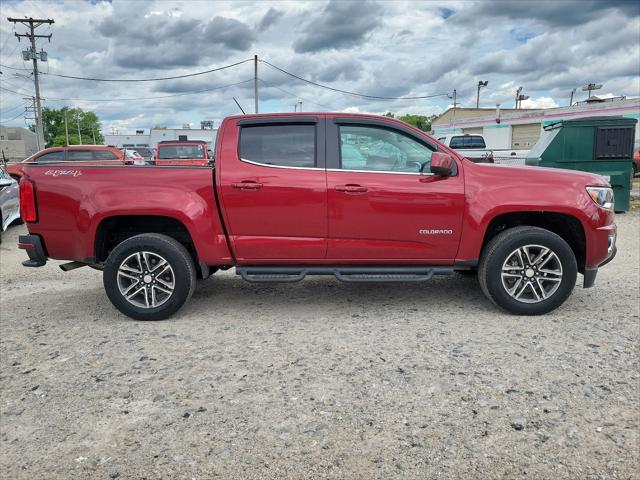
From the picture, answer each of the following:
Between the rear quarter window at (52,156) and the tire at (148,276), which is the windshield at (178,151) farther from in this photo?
the tire at (148,276)

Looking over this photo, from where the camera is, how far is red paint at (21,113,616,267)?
4555 millimetres

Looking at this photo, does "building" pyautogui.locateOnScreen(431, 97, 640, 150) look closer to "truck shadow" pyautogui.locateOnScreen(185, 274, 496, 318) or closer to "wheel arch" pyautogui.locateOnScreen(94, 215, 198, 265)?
"truck shadow" pyautogui.locateOnScreen(185, 274, 496, 318)

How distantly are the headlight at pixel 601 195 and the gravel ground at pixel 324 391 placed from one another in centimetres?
102

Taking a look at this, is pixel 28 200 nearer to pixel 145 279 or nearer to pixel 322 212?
pixel 145 279

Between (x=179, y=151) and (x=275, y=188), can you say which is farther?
(x=179, y=151)

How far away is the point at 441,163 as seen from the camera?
14.3ft

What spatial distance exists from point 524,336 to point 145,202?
11.2 ft

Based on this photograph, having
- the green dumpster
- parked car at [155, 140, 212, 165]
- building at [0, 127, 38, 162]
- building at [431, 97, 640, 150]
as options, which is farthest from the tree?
the green dumpster

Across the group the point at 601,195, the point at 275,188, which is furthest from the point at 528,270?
the point at 275,188

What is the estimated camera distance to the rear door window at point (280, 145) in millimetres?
4656

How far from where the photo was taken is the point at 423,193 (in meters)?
4.55

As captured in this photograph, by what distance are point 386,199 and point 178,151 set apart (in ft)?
41.1

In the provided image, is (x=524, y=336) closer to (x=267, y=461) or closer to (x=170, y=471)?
(x=267, y=461)

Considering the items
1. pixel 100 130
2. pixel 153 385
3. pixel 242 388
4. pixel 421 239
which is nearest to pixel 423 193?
pixel 421 239
